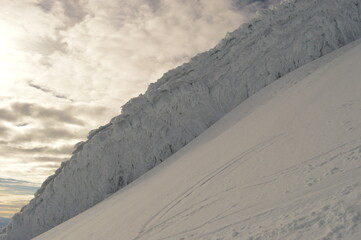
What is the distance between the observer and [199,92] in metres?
18.2

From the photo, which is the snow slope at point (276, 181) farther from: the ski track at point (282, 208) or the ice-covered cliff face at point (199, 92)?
the ice-covered cliff face at point (199, 92)

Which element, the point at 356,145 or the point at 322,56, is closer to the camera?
the point at 356,145

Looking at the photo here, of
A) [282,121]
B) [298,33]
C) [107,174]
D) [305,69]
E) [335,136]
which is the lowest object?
[335,136]

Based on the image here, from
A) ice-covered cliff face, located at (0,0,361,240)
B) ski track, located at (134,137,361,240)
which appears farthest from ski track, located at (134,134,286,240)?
ice-covered cliff face, located at (0,0,361,240)

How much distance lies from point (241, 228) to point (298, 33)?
1523 centimetres

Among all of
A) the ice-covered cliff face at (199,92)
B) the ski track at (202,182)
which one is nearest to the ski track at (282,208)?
the ski track at (202,182)

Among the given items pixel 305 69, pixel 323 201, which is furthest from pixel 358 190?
pixel 305 69

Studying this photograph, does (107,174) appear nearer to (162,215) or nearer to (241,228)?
(162,215)

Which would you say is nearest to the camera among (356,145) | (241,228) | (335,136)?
(241,228)

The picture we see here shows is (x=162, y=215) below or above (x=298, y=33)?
below

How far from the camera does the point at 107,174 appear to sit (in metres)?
18.3

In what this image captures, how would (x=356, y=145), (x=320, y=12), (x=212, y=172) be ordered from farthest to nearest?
1. (x=320, y=12)
2. (x=212, y=172)
3. (x=356, y=145)

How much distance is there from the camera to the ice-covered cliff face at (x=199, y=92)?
1703 cm

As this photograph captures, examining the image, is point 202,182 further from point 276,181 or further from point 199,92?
point 199,92
